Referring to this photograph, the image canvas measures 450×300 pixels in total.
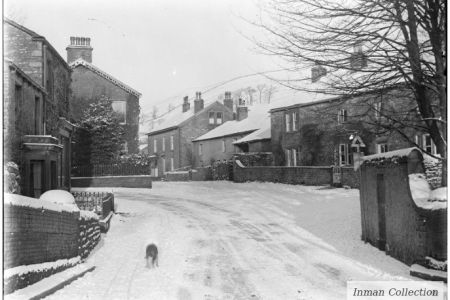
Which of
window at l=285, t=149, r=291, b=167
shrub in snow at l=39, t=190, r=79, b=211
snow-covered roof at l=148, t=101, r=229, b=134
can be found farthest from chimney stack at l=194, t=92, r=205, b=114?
shrub in snow at l=39, t=190, r=79, b=211

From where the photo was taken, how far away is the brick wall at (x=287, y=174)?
2866 centimetres

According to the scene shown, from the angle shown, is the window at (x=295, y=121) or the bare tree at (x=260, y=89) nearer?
the window at (x=295, y=121)

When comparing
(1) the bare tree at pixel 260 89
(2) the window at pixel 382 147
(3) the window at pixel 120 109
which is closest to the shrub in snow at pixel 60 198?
(2) the window at pixel 382 147

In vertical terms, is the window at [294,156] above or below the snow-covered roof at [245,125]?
below

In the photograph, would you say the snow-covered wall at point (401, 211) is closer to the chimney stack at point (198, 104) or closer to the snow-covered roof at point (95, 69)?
the snow-covered roof at point (95, 69)

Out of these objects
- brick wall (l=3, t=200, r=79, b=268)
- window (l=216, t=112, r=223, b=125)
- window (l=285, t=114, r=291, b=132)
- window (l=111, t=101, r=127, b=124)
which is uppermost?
window (l=216, t=112, r=223, b=125)

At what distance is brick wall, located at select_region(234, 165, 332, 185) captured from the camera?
28.7 meters

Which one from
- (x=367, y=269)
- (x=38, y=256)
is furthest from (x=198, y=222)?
(x=38, y=256)

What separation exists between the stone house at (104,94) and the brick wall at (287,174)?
8.56 meters

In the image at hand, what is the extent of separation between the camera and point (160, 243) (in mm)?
12898

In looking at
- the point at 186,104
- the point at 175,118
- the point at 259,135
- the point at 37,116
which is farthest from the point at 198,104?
the point at 37,116

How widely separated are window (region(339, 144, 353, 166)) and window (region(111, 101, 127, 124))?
15.7 metres

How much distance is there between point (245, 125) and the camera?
4656 cm

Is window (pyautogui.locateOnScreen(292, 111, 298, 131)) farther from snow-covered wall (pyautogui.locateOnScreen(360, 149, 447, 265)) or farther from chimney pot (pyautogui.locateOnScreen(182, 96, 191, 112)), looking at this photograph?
chimney pot (pyautogui.locateOnScreen(182, 96, 191, 112))
